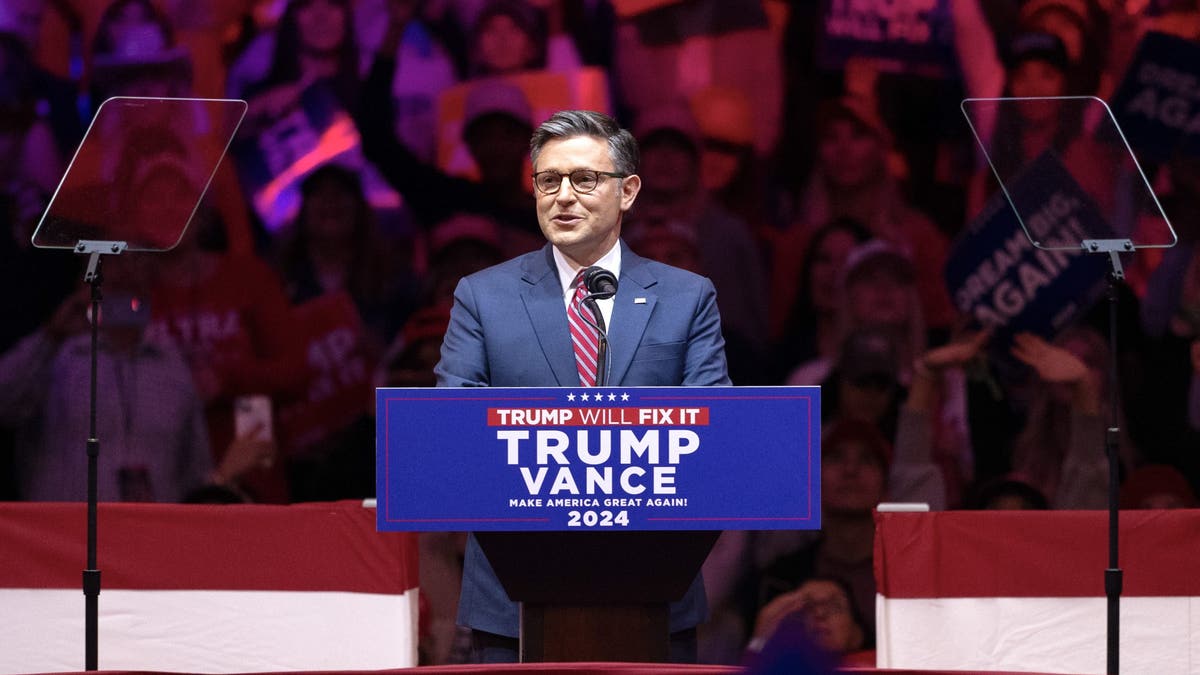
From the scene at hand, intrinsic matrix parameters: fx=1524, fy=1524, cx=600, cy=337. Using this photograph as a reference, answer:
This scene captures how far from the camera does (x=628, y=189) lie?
3076 mm

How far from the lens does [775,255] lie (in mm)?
5828

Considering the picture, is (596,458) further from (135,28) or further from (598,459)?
(135,28)

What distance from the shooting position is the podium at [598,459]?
2.46 metres

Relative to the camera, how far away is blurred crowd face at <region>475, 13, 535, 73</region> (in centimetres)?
588

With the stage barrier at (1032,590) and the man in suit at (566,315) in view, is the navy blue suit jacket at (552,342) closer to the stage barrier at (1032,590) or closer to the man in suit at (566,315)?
the man in suit at (566,315)

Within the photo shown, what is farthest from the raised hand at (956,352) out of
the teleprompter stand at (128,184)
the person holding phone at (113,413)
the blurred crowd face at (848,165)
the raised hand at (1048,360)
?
the teleprompter stand at (128,184)

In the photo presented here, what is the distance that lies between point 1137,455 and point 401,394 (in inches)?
158

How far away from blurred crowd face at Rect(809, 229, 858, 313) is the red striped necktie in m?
2.97

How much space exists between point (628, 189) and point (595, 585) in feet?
2.89

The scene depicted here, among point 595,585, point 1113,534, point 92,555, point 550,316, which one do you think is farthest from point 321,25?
point 595,585

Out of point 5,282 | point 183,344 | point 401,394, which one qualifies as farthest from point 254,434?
point 401,394

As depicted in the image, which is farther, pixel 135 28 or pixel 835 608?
pixel 135 28

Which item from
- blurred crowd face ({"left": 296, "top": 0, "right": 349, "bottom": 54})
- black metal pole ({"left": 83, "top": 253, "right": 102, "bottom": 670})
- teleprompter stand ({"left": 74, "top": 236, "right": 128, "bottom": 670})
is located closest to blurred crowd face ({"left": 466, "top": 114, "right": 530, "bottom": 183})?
blurred crowd face ({"left": 296, "top": 0, "right": 349, "bottom": 54})

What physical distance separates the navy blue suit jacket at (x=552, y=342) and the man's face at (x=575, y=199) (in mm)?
104
